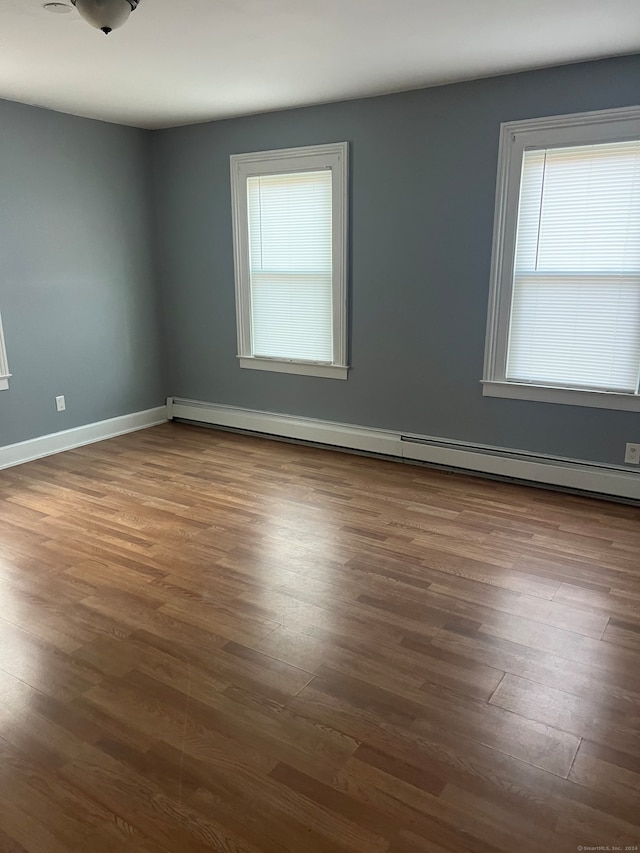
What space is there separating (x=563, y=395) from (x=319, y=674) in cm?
245

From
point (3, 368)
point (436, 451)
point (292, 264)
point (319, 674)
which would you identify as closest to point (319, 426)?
point (436, 451)

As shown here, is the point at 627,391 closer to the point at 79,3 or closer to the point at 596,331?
the point at 596,331

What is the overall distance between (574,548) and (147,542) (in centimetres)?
222

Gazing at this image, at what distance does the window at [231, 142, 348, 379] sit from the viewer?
4441mm

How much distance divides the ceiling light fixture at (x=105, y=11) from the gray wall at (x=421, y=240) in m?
2.14

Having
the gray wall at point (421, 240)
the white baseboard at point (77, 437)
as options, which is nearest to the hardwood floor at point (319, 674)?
the gray wall at point (421, 240)

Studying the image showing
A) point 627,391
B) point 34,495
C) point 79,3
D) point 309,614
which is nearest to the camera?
point 79,3

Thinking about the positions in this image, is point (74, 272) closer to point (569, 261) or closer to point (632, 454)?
point (569, 261)

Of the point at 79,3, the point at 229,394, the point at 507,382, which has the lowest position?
the point at 229,394

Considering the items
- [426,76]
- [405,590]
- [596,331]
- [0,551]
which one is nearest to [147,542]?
[0,551]

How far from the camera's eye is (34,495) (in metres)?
3.93

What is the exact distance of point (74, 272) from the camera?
4789mm

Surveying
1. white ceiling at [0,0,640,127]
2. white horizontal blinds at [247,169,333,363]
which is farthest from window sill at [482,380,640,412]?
white ceiling at [0,0,640,127]

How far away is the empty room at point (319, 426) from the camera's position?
180 centimetres
